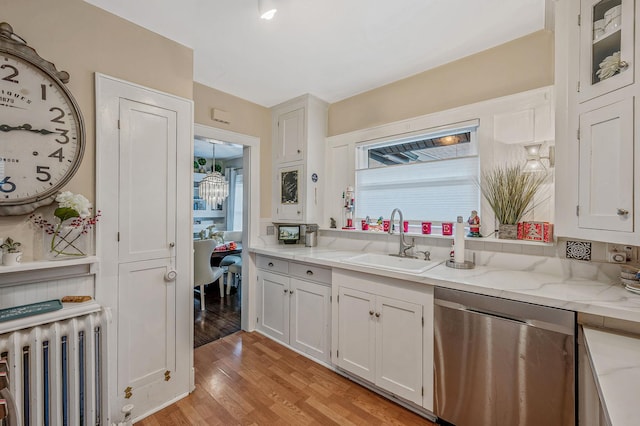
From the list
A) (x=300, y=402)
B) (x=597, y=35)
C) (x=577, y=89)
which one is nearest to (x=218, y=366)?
(x=300, y=402)

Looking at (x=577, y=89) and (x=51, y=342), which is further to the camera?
(x=577, y=89)

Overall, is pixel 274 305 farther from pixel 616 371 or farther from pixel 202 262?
pixel 616 371

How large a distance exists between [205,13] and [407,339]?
2.49m

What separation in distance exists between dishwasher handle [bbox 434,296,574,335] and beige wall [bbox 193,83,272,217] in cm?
217

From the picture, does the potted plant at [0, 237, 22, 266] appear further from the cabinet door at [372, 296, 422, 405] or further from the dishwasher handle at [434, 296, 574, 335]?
the dishwasher handle at [434, 296, 574, 335]

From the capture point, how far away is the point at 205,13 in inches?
66.7

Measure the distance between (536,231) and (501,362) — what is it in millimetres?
901

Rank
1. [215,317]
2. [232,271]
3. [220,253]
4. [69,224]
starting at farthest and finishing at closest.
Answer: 1. [220,253]
2. [232,271]
3. [215,317]
4. [69,224]

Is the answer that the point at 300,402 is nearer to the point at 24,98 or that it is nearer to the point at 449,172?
the point at 449,172

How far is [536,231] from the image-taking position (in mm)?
1805

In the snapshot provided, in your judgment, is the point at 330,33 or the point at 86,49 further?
the point at 330,33

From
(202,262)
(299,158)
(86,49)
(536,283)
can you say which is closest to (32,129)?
(86,49)

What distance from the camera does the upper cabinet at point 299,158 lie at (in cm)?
288

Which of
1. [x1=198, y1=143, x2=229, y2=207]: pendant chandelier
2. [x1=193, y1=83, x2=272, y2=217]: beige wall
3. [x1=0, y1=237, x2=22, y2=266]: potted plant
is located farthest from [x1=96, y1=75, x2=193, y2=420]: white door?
[x1=198, y1=143, x2=229, y2=207]: pendant chandelier
